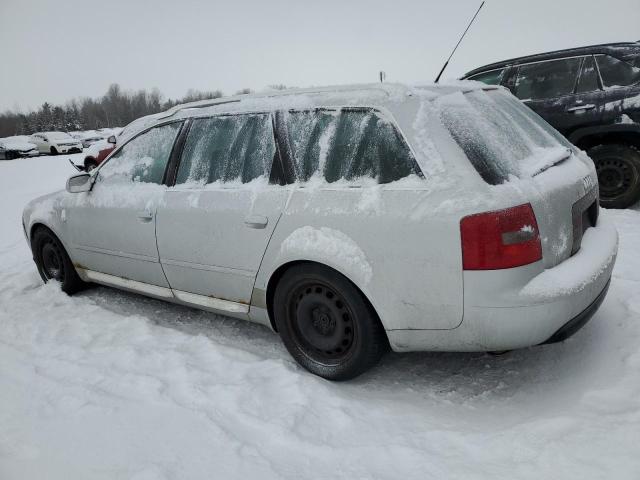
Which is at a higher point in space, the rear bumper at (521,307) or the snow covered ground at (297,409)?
the rear bumper at (521,307)

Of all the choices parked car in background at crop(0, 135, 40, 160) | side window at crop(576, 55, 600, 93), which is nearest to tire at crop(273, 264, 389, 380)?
side window at crop(576, 55, 600, 93)

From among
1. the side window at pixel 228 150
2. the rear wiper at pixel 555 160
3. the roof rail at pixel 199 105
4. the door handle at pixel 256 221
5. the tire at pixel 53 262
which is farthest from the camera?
the tire at pixel 53 262

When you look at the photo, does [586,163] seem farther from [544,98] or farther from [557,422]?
[544,98]

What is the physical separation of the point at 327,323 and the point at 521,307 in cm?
107

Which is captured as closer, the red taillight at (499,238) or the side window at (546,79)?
the red taillight at (499,238)

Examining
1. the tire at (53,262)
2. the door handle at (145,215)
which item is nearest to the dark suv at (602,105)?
the door handle at (145,215)

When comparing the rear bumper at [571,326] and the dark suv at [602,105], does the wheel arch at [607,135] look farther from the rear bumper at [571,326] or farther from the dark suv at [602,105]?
the rear bumper at [571,326]

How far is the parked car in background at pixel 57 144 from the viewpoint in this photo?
2727cm

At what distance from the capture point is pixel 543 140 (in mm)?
2809

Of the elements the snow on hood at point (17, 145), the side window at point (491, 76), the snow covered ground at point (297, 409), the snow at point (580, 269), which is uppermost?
the side window at point (491, 76)

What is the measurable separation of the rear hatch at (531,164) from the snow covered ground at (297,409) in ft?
2.48

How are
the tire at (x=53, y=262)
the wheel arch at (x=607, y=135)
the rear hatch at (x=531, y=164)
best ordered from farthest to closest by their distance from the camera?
1. the wheel arch at (x=607, y=135)
2. the tire at (x=53, y=262)
3. the rear hatch at (x=531, y=164)

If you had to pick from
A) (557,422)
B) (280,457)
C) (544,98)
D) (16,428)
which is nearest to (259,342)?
(280,457)

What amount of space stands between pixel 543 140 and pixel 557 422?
5.15ft
